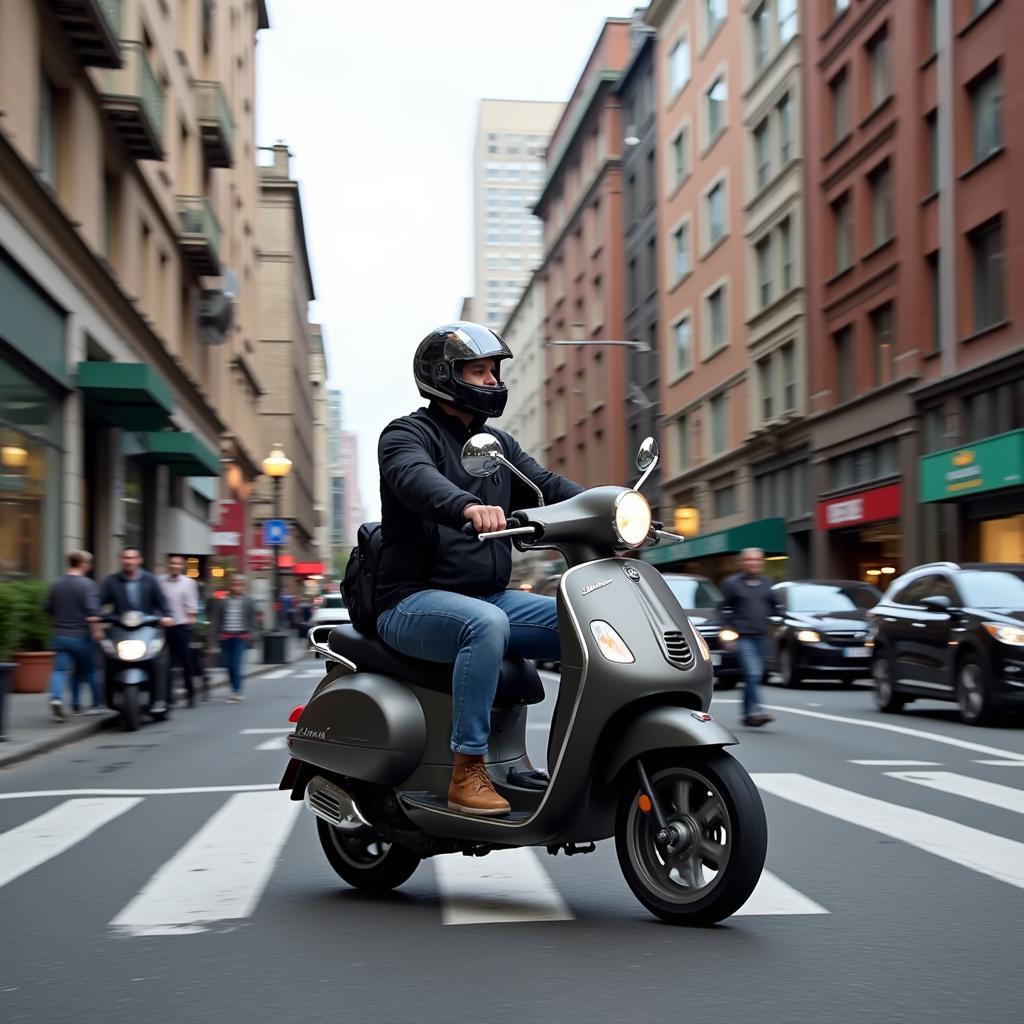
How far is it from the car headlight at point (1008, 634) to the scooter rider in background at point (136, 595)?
26.2 ft

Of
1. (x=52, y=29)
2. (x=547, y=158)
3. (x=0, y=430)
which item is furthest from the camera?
(x=547, y=158)

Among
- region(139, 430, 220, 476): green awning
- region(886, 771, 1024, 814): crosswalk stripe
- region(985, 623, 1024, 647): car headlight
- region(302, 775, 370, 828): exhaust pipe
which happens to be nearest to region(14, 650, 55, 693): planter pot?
region(139, 430, 220, 476): green awning

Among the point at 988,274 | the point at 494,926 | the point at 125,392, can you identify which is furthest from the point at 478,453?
the point at 988,274

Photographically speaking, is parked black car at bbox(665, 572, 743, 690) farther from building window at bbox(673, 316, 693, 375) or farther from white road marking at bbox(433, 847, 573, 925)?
building window at bbox(673, 316, 693, 375)

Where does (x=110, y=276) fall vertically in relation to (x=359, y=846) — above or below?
above

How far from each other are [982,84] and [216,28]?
20705mm

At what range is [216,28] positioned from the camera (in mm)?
37406

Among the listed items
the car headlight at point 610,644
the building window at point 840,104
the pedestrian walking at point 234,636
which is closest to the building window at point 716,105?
the building window at point 840,104

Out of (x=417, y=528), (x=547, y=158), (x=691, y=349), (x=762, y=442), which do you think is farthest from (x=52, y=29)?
(x=547, y=158)

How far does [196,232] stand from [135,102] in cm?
843

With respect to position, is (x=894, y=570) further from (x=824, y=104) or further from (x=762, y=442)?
(x=824, y=104)

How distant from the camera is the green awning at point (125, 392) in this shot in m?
21.0

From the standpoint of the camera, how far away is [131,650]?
45.3ft

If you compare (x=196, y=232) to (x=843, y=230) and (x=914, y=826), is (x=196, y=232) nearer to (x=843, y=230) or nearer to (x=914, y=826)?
(x=843, y=230)
